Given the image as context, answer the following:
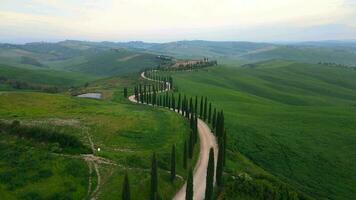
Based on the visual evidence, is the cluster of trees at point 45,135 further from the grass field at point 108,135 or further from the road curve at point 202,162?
the road curve at point 202,162

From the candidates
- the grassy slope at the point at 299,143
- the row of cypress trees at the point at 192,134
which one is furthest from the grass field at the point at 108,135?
the grassy slope at the point at 299,143

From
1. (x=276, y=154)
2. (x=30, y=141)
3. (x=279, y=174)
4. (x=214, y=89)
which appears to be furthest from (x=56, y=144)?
(x=214, y=89)

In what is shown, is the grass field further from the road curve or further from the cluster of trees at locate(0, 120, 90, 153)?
the cluster of trees at locate(0, 120, 90, 153)

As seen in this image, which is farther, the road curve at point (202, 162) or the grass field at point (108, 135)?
the road curve at point (202, 162)

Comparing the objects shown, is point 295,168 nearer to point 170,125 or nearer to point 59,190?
point 170,125

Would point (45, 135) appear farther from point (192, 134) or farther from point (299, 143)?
point (299, 143)

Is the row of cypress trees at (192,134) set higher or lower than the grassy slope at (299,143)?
higher

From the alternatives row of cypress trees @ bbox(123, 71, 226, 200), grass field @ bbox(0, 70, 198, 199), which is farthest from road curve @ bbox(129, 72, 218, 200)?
row of cypress trees @ bbox(123, 71, 226, 200)
